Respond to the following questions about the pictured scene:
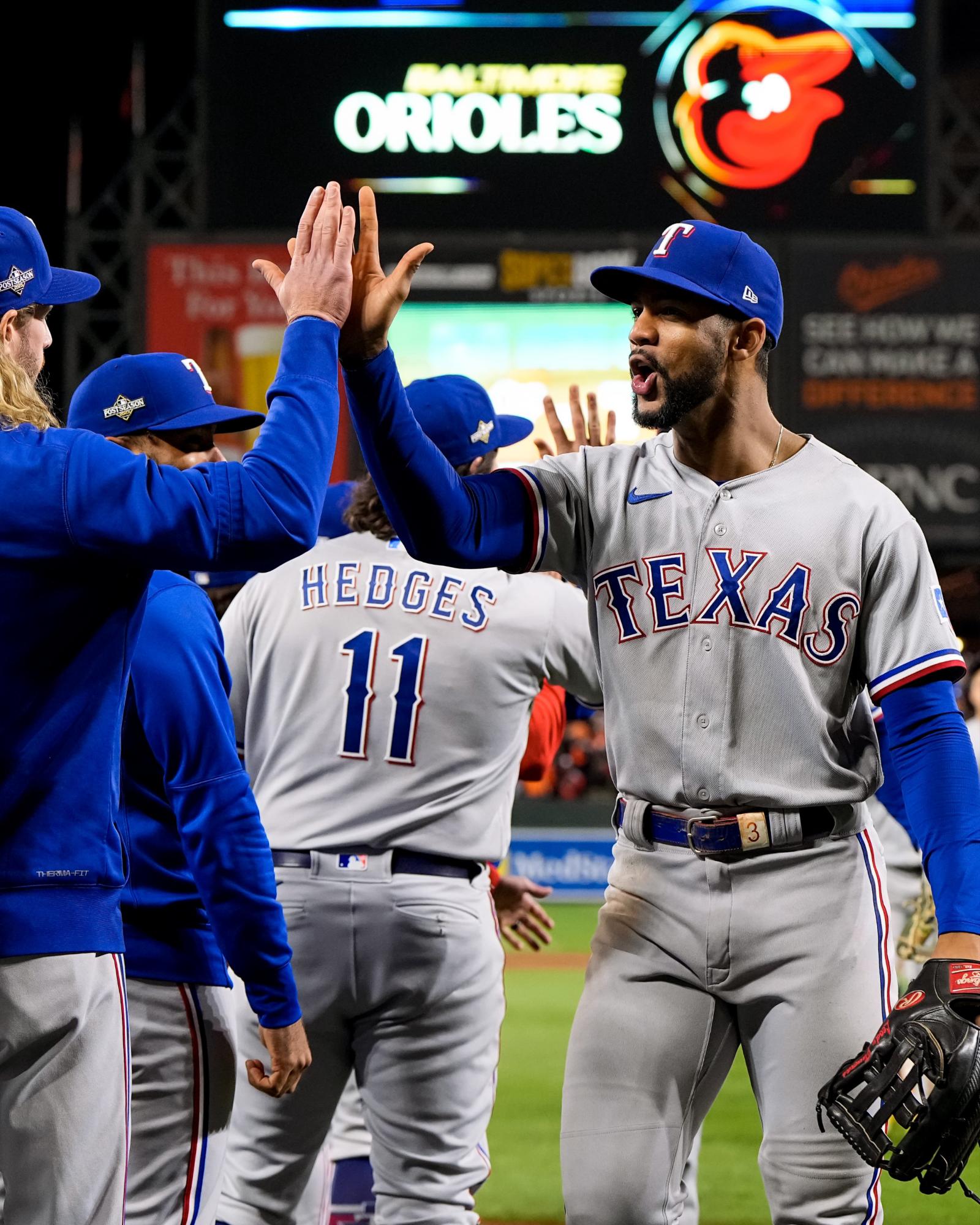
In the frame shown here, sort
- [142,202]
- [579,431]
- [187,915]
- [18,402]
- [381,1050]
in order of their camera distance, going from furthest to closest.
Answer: [142,202], [381,1050], [579,431], [187,915], [18,402]

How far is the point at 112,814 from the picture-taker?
7.69 ft

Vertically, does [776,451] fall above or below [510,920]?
above

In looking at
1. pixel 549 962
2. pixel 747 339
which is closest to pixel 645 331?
pixel 747 339

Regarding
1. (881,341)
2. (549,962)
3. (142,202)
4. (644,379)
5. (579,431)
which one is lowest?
(549,962)

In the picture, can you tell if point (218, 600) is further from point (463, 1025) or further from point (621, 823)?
point (621, 823)

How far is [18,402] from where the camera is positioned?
2.30 m

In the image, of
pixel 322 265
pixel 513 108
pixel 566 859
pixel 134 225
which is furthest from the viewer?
pixel 566 859

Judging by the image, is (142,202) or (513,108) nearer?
(513,108)

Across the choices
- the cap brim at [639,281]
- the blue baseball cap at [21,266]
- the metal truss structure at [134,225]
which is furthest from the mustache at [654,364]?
the metal truss structure at [134,225]

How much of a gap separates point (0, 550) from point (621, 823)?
1300 mm

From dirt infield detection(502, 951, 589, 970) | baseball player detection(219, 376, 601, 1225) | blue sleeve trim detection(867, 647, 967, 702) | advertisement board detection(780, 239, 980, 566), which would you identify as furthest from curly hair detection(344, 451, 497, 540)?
advertisement board detection(780, 239, 980, 566)

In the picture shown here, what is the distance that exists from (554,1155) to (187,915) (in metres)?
3.38

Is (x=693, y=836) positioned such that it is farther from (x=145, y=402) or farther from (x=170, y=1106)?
(x=145, y=402)

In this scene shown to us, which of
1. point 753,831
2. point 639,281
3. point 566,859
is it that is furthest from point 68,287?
point 566,859
